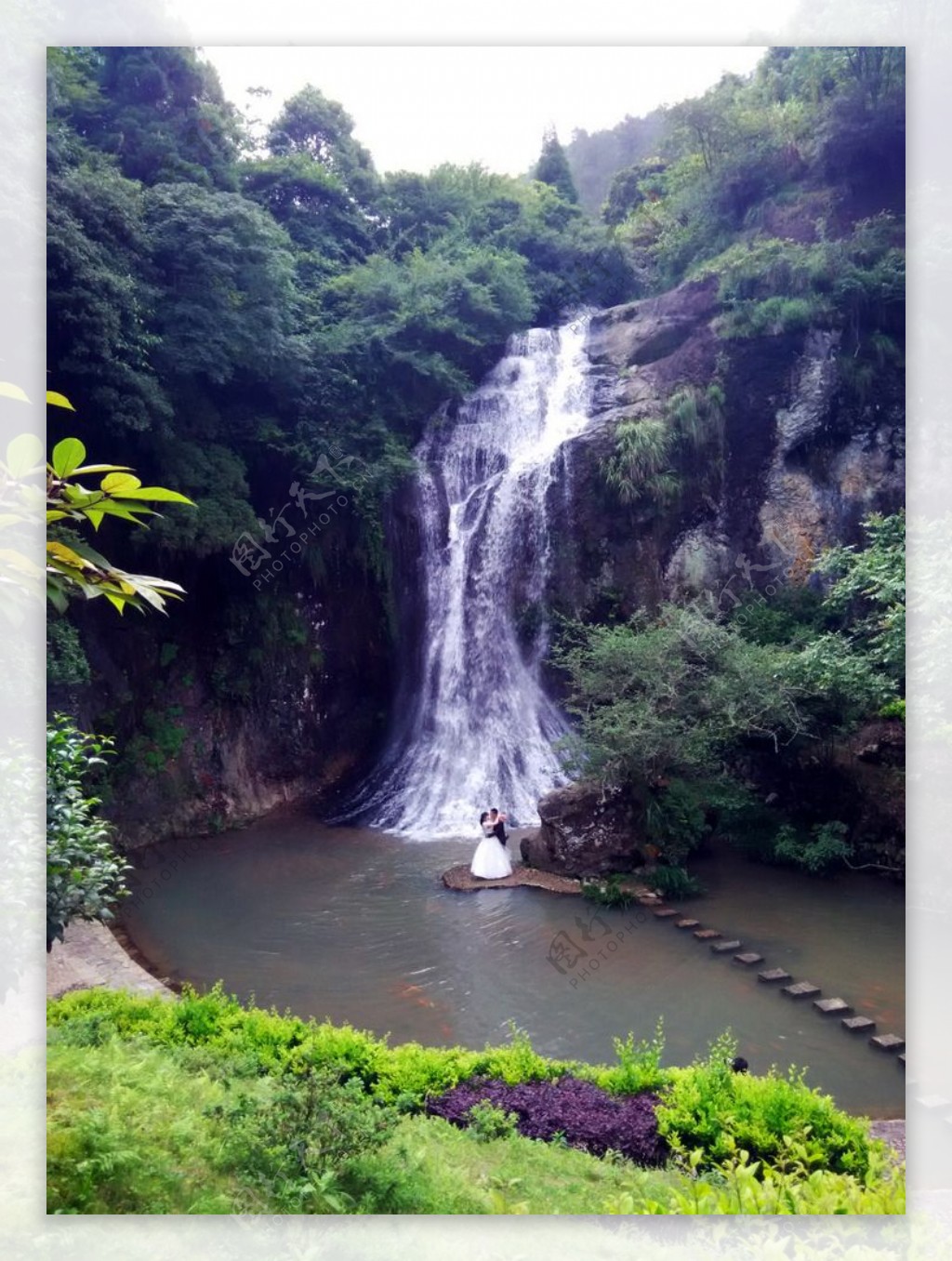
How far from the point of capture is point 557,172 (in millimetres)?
15898

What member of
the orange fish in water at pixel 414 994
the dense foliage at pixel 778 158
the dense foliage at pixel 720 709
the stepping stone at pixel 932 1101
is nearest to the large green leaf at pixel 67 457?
the stepping stone at pixel 932 1101

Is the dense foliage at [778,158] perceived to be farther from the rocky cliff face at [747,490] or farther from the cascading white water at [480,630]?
the cascading white water at [480,630]

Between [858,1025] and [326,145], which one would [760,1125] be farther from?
[326,145]

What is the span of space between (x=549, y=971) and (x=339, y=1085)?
2.33 meters

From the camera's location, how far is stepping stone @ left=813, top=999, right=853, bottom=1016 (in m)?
5.27

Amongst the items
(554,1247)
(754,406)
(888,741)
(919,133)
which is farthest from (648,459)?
(554,1247)

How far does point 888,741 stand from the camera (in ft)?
24.8

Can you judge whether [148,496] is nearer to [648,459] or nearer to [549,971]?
[549,971]

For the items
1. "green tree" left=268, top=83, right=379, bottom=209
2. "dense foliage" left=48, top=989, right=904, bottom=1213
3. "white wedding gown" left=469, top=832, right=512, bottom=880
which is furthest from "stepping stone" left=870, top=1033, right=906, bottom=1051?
"green tree" left=268, top=83, right=379, bottom=209

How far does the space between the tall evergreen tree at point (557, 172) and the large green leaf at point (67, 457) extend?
15.3 m

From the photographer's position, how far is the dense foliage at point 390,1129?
2.95 metres

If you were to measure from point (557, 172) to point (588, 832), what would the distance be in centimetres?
1266

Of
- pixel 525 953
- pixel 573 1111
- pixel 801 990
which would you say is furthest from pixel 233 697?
pixel 573 1111

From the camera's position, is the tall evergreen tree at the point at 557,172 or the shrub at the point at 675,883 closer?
the shrub at the point at 675,883
